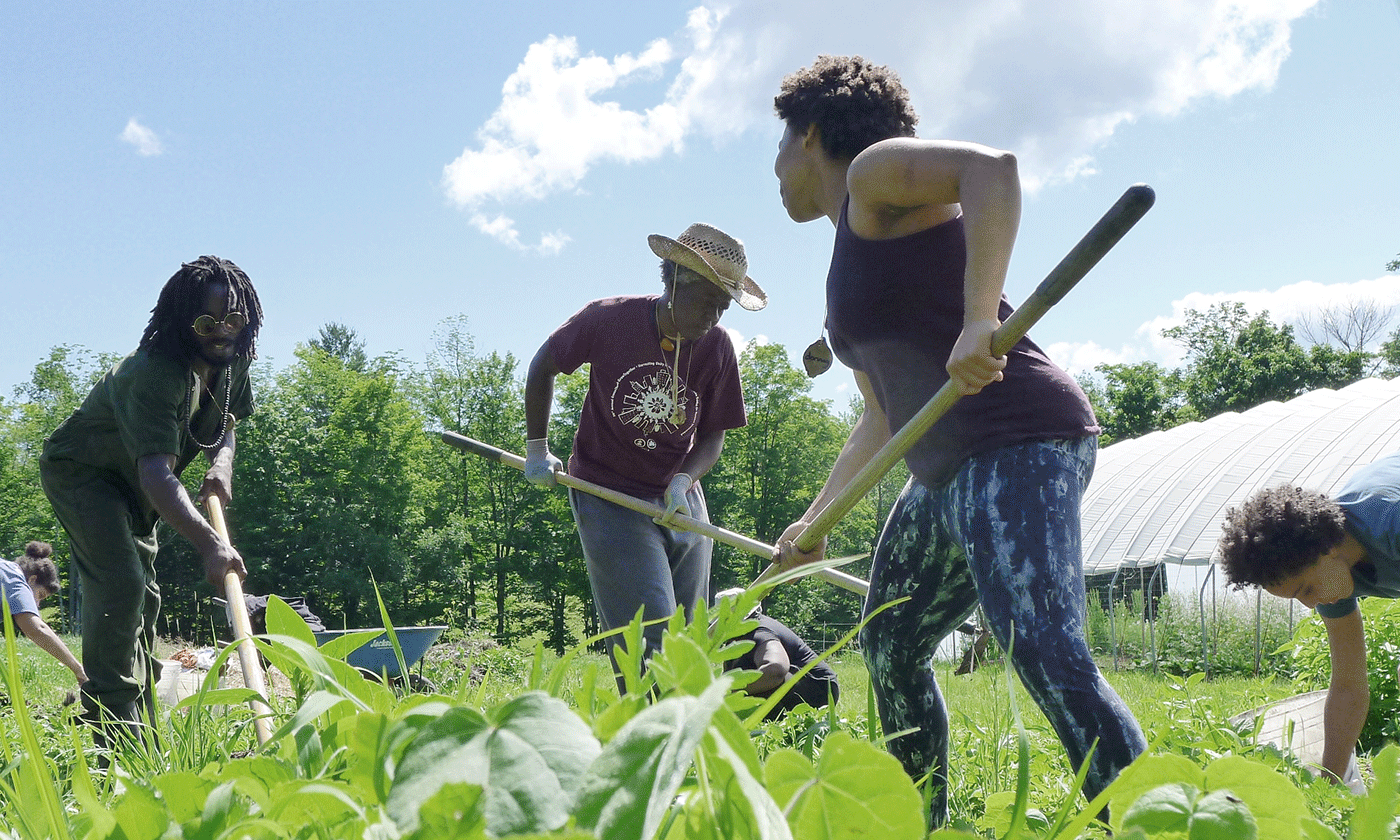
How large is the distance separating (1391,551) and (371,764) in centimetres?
355

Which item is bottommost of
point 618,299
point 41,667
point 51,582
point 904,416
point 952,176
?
point 41,667

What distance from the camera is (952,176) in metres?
2.01

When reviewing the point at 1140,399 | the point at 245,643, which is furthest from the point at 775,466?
the point at 245,643

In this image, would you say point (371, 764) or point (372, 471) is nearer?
point (371, 764)

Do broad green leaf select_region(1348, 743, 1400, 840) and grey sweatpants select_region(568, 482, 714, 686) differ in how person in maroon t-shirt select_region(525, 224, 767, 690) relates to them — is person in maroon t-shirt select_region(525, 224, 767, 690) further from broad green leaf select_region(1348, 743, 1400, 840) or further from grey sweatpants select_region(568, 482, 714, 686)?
broad green leaf select_region(1348, 743, 1400, 840)

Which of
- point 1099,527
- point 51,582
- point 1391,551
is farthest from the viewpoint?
point 1099,527

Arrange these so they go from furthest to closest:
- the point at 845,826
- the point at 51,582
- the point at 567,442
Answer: the point at 567,442 < the point at 51,582 < the point at 845,826

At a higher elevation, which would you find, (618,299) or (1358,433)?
(1358,433)

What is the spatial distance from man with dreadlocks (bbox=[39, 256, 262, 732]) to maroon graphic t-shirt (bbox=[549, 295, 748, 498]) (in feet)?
4.16

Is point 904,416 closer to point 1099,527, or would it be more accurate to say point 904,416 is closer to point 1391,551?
point 1391,551

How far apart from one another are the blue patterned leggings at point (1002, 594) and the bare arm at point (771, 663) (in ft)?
7.49

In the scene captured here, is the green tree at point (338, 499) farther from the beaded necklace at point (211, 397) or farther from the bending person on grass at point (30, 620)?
the beaded necklace at point (211, 397)

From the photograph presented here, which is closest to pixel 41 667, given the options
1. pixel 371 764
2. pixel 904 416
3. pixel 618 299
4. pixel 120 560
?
pixel 120 560

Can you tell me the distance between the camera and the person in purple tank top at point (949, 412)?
192cm
